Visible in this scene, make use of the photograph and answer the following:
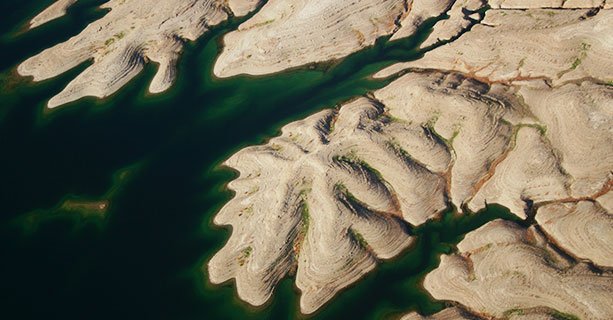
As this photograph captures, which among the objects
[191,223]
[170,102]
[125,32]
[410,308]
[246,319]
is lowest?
[410,308]

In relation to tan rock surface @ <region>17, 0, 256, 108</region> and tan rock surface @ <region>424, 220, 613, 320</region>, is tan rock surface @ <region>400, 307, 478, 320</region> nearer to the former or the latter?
tan rock surface @ <region>424, 220, 613, 320</region>

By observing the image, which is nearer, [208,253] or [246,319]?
[246,319]

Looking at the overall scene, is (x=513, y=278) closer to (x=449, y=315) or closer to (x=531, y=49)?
(x=449, y=315)

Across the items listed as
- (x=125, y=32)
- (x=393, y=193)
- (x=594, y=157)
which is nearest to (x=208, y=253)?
(x=393, y=193)

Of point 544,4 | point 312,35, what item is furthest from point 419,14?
point 544,4

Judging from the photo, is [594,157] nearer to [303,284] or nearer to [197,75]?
[303,284]

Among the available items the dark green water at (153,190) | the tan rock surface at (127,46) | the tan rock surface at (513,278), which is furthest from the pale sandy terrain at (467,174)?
the tan rock surface at (127,46)
